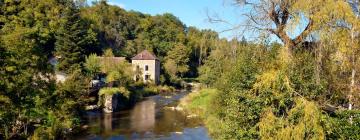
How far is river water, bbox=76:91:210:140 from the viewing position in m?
29.0

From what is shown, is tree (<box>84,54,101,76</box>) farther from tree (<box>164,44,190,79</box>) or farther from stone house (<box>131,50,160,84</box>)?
tree (<box>164,44,190,79</box>)

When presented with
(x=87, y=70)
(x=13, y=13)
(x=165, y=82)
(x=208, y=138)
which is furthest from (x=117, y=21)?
(x=208, y=138)

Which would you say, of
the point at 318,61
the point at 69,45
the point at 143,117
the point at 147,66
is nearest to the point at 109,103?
the point at 143,117

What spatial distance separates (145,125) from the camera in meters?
33.5

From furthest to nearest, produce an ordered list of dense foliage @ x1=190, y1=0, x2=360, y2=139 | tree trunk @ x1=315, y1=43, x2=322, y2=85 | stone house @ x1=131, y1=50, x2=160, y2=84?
stone house @ x1=131, y1=50, x2=160, y2=84
tree trunk @ x1=315, y1=43, x2=322, y2=85
dense foliage @ x1=190, y1=0, x2=360, y2=139

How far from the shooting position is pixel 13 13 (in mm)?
61562

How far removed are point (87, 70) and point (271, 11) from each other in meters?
41.8

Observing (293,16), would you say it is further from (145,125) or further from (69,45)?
(69,45)

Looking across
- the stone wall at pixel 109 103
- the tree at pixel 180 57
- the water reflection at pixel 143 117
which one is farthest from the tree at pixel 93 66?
the tree at pixel 180 57

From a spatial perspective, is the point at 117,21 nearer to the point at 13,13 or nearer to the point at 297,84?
the point at 13,13

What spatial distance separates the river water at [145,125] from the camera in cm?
2897

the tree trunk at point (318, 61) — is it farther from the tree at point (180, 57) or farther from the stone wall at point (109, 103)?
the tree at point (180, 57)

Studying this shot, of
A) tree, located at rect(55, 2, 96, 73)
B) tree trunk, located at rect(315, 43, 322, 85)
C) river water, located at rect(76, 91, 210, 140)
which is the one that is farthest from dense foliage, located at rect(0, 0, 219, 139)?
tree trunk, located at rect(315, 43, 322, 85)

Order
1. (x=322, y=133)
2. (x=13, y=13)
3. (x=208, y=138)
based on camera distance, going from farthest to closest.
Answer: (x=13, y=13) → (x=208, y=138) → (x=322, y=133)
